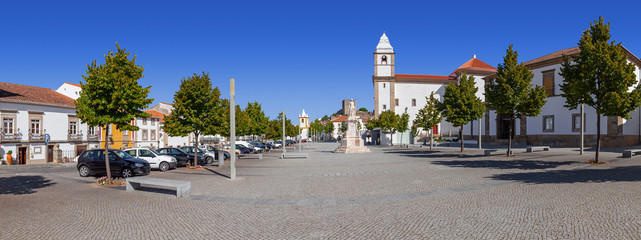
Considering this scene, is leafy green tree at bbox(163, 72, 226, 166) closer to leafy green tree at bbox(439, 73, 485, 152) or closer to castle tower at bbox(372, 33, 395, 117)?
leafy green tree at bbox(439, 73, 485, 152)

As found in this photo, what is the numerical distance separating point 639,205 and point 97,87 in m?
15.7

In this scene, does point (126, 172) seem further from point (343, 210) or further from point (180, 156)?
point (343, 210)

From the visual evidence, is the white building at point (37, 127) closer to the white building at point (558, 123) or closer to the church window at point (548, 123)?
the white building at point (558, 123)

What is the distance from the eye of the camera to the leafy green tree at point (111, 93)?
1273 centimetres

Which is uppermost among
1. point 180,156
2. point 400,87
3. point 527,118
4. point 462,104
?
point 400,87

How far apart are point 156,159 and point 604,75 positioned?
22014 mm

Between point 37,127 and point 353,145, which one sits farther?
point 353,145

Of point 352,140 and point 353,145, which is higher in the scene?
point 352,140

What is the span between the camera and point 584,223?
6348 millimetres

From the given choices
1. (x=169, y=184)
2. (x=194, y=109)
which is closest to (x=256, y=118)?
(x=194, y=109)

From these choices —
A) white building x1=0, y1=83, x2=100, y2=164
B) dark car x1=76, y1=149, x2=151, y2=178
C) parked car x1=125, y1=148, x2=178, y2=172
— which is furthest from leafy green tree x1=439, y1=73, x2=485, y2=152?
white building x1=0, y1=83, x2=100, y2=164

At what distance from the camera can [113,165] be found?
16141 millimetres

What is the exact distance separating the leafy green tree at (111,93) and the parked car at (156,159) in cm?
613

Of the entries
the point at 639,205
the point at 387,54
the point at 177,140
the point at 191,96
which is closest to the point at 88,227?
the point at 639,205
